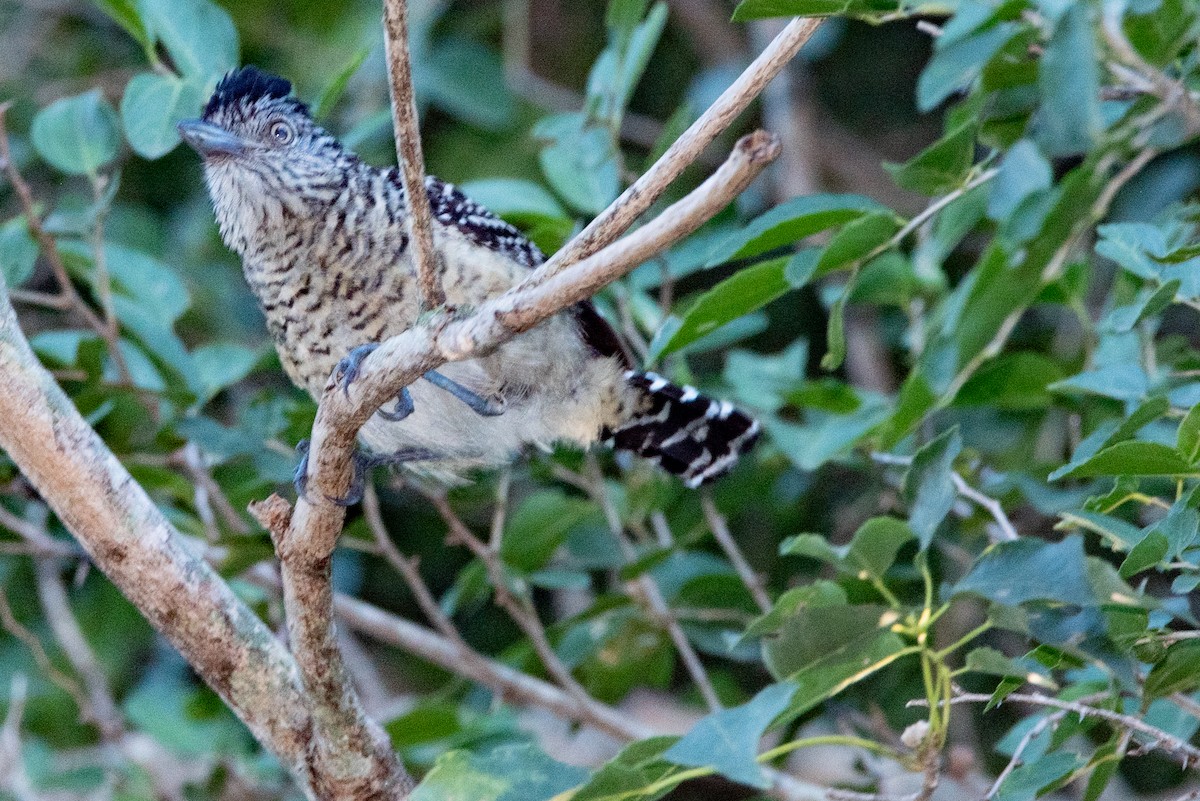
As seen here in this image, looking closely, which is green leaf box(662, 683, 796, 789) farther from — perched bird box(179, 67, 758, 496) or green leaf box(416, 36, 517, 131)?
green leaf box(416, 36, 517, 131)

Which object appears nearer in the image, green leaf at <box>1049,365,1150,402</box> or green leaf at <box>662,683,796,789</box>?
green leaf at <box>662,683,796,789</box>

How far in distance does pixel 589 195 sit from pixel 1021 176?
3.32ft

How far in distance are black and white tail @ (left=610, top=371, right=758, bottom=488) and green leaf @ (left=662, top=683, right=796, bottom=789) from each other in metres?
1.34

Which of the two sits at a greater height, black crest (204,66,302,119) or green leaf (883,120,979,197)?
black crest (204,66,302,119)

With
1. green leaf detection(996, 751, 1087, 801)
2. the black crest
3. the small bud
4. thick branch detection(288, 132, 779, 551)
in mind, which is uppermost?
the black crest

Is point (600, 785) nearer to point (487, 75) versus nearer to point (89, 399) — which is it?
point (89, 399)

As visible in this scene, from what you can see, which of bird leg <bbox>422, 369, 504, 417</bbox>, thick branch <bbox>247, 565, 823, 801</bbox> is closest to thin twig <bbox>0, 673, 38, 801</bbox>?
thick branch <bbox>247, 565, 823, 801</bbox>

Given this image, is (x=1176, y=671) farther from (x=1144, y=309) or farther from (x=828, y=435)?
(x=828, y=435)

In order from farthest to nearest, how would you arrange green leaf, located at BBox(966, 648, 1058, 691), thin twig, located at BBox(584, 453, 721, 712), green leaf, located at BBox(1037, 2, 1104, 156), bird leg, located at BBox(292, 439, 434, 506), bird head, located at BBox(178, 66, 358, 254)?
1. thin twig, located at BBox(584, 453, 721, 712)
2. bird head, located at BBox(178, 66, 358, 254)
3. bird leg, located at BBox(292, 439, 434, 506)
4. green leaf, located at BBox(1037, 2, 1104, 156)
5. green leaf, located at BBox(966, 648, 1058, 691)

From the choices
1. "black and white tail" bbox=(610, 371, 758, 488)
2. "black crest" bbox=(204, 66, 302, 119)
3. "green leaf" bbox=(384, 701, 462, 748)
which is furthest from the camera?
"black and white tail" bbox=(610, 371, 758, 488)

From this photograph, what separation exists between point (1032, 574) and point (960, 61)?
1.20m

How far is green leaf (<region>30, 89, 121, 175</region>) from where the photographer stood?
3211 mm

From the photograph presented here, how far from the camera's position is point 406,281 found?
9.07 feet

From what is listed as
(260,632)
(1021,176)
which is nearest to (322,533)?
(260,632)
